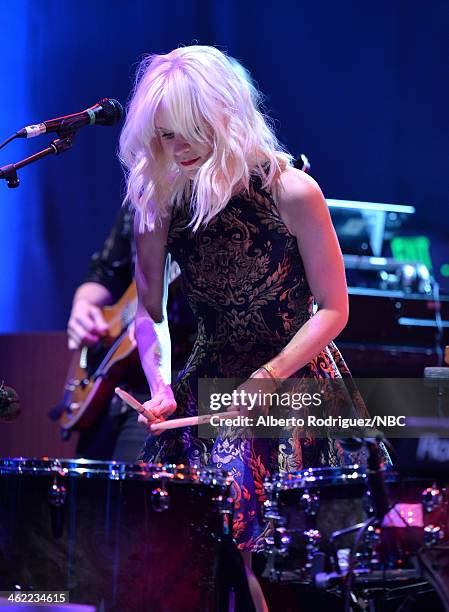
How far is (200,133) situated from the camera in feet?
7.37

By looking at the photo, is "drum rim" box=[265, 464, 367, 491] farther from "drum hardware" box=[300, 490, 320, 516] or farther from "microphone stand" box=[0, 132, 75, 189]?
"microphone stand" box=[0, 132, 75, 189]

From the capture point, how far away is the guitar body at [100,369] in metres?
4.03

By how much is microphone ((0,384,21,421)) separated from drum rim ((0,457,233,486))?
190 mm

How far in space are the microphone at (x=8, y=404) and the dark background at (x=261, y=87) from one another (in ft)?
8.90

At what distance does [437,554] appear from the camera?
2021 mm

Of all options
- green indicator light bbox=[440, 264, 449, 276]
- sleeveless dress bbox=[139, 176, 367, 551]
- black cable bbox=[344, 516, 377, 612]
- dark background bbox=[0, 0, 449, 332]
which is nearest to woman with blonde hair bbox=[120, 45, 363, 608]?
sleeveless dress bbox=[139, 176, 367, 551]

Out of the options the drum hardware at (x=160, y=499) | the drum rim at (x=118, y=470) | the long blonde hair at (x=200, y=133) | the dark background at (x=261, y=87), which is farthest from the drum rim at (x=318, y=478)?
the dark background at (x=261, y=87)

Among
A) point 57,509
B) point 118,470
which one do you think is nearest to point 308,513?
point 118,470

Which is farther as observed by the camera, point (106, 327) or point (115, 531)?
point (106, 327)

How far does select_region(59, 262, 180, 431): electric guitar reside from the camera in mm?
4023

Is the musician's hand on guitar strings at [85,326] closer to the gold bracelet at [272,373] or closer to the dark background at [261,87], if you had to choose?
the dark background at [261,87]

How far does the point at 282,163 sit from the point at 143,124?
0.32 metres

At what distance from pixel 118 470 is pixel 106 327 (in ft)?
6.73

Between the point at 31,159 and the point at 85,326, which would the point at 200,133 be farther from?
the point at 85,326
